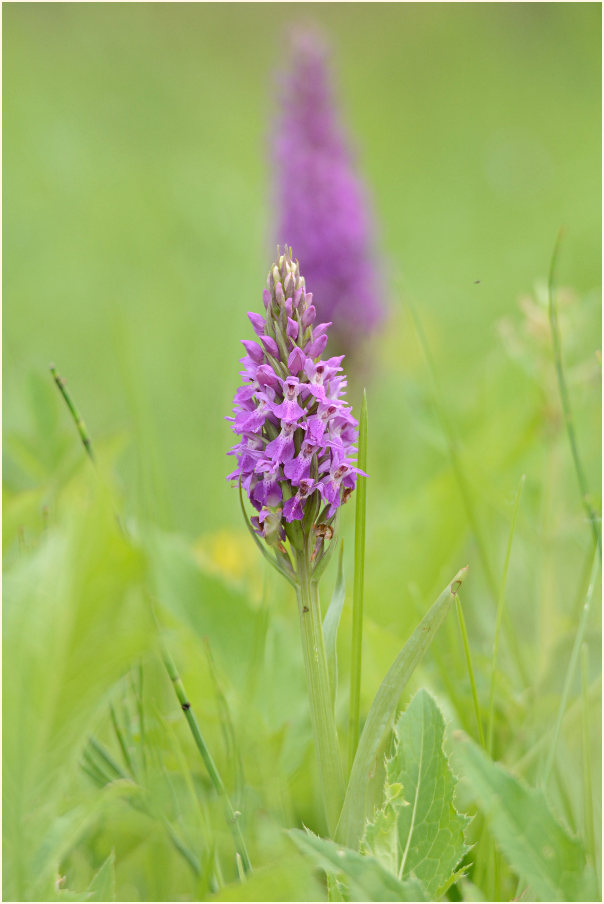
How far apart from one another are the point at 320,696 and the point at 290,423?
0.83 feet

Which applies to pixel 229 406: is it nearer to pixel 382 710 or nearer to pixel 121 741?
pixel 121 741

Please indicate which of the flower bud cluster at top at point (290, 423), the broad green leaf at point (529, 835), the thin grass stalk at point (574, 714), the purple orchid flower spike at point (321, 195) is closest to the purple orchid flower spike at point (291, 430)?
the flower bud cluster at top at point (290, 423)

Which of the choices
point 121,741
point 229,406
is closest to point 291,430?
point 121,741

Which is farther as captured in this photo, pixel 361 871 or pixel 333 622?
pixel 333 622

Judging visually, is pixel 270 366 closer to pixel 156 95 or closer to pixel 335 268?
pixel 335 268

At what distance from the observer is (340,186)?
7.55 ft

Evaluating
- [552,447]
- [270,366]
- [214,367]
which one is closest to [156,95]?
[214,367]

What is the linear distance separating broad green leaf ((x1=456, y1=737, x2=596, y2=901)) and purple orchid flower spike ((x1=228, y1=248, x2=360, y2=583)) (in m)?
0.24

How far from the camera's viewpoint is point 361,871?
1.91ft

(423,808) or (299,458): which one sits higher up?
(299,458)

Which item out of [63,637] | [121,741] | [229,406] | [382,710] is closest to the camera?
[63,637]

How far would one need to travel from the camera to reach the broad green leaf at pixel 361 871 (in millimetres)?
578

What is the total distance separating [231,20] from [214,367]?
4.55 metres

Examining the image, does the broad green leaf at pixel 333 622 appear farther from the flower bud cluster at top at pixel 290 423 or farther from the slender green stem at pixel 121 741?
the slender green stem at pixel 121 741
